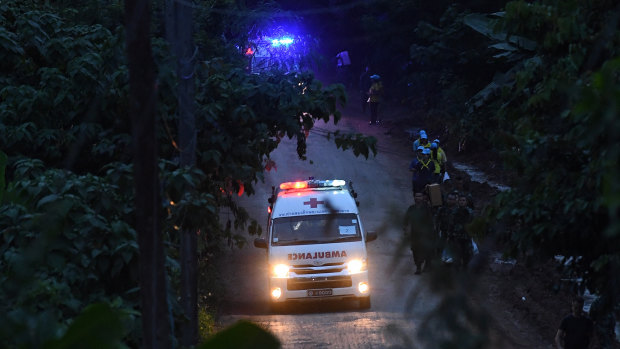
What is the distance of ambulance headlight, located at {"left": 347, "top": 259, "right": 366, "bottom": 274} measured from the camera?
1533 centimetres

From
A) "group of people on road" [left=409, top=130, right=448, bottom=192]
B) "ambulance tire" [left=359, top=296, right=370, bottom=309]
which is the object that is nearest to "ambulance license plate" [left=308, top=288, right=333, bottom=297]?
"ambulance tire" [left=359, top=296, right=370, bottom=309]

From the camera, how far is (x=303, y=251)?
1536cm

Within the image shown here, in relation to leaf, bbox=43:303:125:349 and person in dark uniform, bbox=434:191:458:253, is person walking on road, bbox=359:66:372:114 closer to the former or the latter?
person in dark uniform, bbox=434:191:458:253

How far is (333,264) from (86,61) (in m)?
6.39

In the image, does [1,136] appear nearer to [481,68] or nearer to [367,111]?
[481,68]

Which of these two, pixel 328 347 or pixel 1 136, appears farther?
pixel 328 347

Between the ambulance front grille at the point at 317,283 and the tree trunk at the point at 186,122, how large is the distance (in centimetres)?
446

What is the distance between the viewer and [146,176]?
498 cm

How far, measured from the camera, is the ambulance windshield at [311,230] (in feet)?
50.8

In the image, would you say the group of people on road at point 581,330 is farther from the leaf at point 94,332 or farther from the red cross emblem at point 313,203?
the leaf at point 94,332

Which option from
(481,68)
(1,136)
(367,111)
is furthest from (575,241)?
(367,111)

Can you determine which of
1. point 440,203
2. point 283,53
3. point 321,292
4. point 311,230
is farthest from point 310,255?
point 283,53

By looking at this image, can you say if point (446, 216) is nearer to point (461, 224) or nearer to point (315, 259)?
point (461, 224)

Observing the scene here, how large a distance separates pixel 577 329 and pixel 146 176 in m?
7.41
